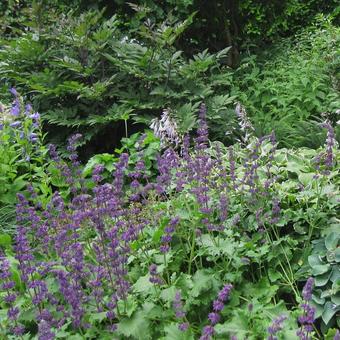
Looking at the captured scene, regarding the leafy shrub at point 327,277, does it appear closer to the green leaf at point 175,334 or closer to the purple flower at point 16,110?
the green leaf at point 175,334

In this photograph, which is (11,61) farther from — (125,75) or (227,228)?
(227,228)

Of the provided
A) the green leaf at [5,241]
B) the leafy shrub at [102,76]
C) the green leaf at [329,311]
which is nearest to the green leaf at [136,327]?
the green leaf at [329,311]

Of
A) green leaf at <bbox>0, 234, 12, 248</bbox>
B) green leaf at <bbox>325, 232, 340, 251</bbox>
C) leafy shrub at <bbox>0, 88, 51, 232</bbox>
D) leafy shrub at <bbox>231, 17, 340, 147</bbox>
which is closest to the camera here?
green leaf at <bbox>325, 232, 340, 251</bbox>

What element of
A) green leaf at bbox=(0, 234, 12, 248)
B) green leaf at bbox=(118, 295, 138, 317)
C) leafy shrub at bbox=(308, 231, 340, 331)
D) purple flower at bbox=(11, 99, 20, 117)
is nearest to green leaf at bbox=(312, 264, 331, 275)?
leafy shrub at bbox=(308, 231, 340, 331)

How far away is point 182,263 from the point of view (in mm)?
3064

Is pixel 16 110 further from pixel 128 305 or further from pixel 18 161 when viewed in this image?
pixel 128 305

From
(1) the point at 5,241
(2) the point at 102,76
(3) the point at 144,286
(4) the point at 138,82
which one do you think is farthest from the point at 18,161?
(3) the point at 144,286

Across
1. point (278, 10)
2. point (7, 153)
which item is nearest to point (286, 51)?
point (278, 10)

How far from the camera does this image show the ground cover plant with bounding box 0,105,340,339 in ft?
7.80

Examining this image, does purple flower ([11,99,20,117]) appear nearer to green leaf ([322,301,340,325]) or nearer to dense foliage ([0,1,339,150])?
dense foliage ([0,1,339,150])

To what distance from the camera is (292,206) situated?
3.22 meters

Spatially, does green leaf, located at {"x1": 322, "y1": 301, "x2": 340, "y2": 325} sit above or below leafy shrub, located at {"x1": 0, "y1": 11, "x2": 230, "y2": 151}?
below

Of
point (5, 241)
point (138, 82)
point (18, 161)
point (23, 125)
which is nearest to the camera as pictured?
point (5, 241)

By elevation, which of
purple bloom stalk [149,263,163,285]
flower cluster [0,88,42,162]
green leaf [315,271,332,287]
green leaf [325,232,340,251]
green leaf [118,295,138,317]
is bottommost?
green leaf [315,271,332,287]
